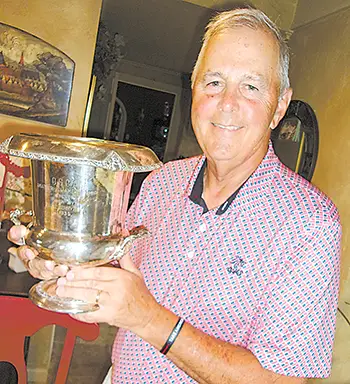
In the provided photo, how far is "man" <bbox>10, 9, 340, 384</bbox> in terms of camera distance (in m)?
0.88

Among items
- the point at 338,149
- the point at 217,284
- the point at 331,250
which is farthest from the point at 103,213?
the point at 338,149

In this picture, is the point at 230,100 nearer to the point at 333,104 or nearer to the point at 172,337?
the point at 172,337

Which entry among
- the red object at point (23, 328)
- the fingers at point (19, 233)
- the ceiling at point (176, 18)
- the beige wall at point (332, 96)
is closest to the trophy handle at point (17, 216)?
the fingers at point (19, 233)

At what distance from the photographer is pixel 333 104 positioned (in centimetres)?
244

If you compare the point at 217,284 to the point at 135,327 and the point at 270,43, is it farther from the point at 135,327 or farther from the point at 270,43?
the point at 270,43

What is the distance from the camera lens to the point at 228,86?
1.00 metres

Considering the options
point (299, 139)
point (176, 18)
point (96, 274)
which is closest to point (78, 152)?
point (96, 274)

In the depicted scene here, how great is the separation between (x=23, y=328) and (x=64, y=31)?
5.70 feet

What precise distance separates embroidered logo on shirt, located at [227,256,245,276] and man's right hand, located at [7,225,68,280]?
379 millimetres

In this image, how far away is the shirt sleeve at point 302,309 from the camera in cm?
89

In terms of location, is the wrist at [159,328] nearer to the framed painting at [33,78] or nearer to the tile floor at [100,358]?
the tile floor at [100,358]

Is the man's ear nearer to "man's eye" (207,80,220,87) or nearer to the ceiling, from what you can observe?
"man's eye" (207,80,220,87)

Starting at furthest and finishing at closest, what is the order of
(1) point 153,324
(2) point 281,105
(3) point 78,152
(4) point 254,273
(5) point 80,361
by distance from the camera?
(5) point 80,361 → (2) point 281,105 → (4) point 254,273 → (1) point 153,324 → (3) point 78,152

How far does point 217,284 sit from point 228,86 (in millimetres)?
433
